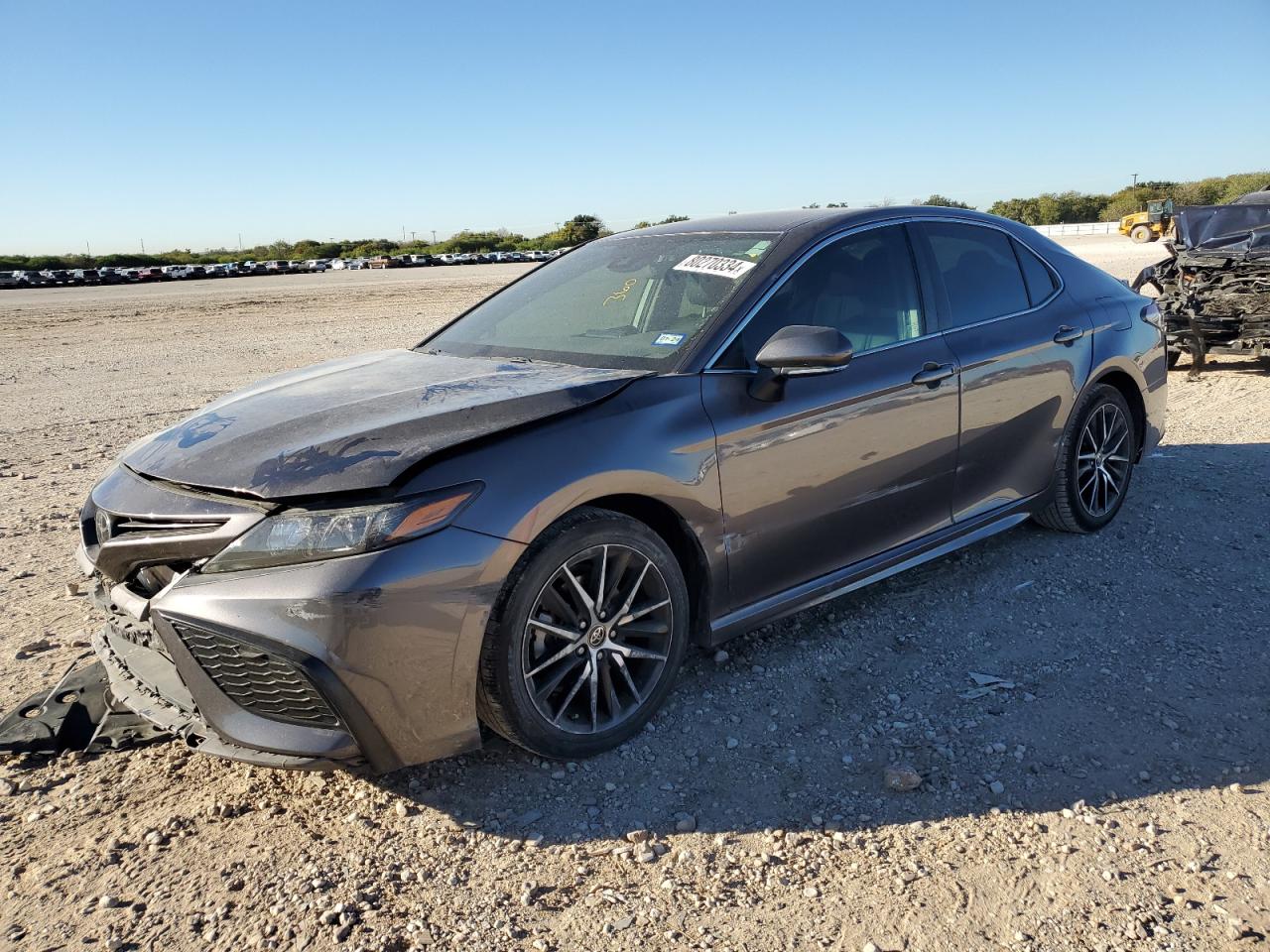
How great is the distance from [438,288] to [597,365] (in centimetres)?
3303

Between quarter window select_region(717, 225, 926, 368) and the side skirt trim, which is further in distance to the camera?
quarter window select_region(717, 225, 926, 368)

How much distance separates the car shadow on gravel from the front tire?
0.53ft

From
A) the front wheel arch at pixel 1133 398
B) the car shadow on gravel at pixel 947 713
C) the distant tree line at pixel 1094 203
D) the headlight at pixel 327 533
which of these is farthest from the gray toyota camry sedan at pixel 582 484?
the distant tree line at pixel 1094 203

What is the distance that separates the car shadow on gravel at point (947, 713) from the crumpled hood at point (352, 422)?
1.07 m

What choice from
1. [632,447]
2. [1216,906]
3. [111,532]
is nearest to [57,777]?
[111,532]

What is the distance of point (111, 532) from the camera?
304cm

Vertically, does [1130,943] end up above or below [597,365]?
below

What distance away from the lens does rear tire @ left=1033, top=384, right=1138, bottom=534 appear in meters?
4.91

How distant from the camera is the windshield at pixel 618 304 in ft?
12.1

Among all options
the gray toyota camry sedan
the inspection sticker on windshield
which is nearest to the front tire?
the gray toyota camry sedan

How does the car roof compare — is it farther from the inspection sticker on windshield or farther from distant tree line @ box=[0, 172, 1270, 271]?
distant tree line @ box=[0, 172, 1270, 271]

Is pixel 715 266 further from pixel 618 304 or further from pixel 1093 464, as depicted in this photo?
pixel 1093 464

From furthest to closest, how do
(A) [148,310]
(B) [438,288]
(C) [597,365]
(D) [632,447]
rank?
(B) [438,288]
(A) [148,310]
(C) [597,365]
(D) [632,447]

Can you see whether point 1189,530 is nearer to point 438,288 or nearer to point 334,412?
point 334,412
